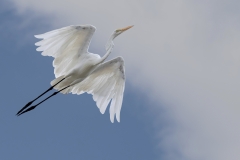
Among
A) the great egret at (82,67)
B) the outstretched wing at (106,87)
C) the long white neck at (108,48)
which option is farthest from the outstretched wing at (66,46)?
the outstretched wing at (106,87)

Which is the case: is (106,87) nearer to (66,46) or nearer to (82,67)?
(82,67)

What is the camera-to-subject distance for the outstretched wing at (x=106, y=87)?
1117 inches

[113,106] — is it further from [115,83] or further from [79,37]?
[79,37]

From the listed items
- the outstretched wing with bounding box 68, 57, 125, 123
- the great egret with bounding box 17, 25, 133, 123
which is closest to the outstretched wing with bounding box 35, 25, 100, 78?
the great egret with bounding box 17, 25, 133, 123

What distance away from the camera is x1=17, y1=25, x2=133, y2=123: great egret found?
27375 mm

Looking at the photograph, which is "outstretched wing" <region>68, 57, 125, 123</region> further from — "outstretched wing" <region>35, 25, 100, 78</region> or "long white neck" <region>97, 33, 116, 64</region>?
"long white neck" <region>97, 33, 116, 64</region>

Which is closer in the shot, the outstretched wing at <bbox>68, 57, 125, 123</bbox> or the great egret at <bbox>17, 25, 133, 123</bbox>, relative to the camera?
the great egret at <bbox>17, 25, 133, 123</bbox>

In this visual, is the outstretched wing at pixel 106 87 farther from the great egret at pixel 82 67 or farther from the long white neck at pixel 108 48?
the long white neck at pixel 108 48

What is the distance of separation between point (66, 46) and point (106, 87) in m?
2.12

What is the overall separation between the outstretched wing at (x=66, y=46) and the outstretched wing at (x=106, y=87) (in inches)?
31.2

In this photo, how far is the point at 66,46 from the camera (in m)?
27.7

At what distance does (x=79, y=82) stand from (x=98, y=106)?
1241mm

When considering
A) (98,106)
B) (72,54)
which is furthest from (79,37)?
(98,106)

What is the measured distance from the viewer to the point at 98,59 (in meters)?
27.4
